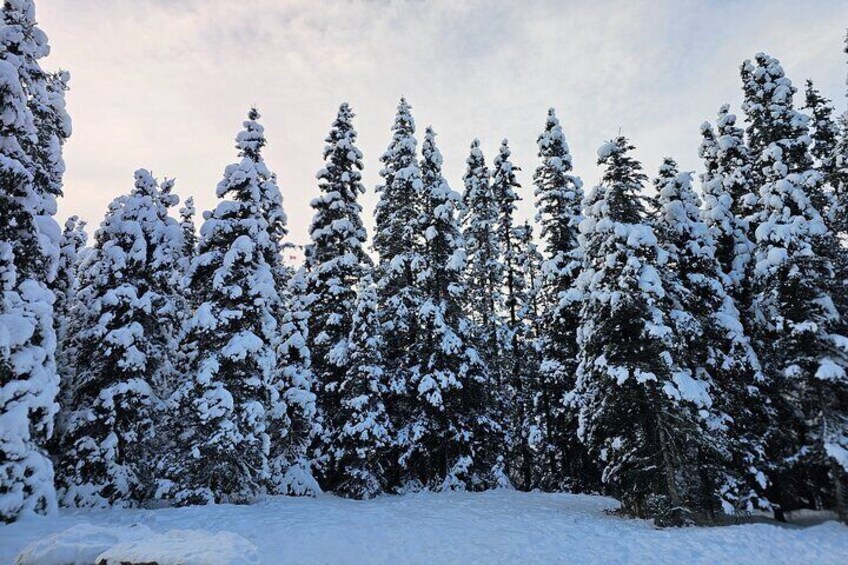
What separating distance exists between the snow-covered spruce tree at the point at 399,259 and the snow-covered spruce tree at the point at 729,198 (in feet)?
46.6

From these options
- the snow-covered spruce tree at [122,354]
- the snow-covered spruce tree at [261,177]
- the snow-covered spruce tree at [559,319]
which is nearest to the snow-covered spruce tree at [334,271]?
the snow-covered spruce tree at [261,177]

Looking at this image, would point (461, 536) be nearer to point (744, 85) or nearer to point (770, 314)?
point (770, 314)

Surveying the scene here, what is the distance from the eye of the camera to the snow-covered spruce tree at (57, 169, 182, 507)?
17703 mm

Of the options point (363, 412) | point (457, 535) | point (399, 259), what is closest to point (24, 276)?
point (363, 412)

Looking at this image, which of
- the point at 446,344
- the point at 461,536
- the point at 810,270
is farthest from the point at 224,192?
the point at 810,270

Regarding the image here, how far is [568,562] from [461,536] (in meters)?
3.22

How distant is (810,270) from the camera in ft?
59.5

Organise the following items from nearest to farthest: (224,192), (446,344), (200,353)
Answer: (200,353)
(224,192)
(446,344)

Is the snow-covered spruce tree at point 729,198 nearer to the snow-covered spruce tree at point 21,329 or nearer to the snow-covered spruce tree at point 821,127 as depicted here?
the snow-covered spruce tree at point 821,127

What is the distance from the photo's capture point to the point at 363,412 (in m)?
22.5

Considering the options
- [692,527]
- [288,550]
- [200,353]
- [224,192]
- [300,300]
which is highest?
[224,192]

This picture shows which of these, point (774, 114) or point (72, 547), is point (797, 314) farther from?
point (72, 547)

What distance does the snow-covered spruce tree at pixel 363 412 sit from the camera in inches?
866

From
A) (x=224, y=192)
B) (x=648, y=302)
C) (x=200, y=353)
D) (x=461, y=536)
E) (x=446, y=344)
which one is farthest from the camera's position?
(x=446, y=344)
